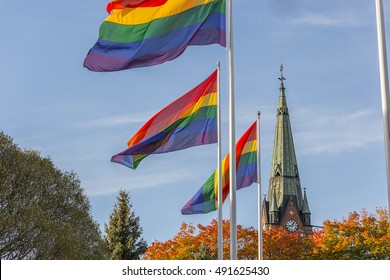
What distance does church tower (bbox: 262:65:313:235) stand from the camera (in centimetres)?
16025

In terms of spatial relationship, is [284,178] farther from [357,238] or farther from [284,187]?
[357,238]

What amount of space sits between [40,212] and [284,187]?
11861cm

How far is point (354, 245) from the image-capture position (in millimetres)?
73750

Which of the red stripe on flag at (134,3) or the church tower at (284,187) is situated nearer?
the red stripe on flag at (134,3)

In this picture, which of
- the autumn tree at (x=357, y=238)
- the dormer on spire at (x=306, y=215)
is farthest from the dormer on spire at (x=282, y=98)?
the autumn tree at (x=357, y=238)

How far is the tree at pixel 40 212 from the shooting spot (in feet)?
155

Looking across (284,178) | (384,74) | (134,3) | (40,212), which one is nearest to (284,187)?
(284,178)

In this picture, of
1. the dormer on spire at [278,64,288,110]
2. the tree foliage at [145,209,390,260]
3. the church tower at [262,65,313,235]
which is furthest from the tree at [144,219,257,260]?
the dormer on spire at [278,64,288,110]

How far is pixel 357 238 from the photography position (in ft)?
242

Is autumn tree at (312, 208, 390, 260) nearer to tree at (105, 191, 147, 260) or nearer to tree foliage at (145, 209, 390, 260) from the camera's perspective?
tree foliage at (145, 209, 390, 260)

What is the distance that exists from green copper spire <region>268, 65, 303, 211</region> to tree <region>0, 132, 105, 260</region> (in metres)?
112

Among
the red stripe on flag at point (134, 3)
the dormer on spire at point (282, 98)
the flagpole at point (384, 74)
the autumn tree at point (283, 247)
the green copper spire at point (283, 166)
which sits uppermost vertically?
the dormer on spire at point (282, 98)

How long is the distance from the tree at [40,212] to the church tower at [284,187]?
353 ft

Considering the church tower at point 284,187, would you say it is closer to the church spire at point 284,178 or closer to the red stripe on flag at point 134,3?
the church spire at point 284,178
